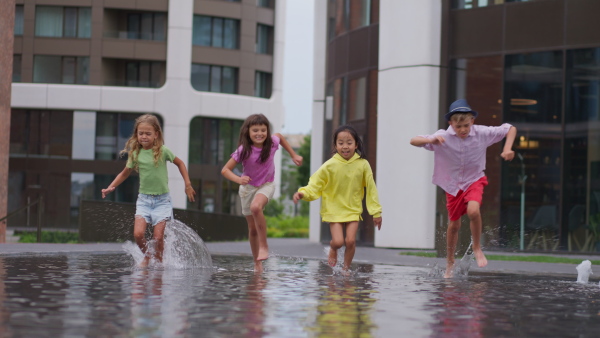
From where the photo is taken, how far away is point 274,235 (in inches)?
1673

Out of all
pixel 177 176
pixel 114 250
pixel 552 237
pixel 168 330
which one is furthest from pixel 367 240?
pixel 177 176

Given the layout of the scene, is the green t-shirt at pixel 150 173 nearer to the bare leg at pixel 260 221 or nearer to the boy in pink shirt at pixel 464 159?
the bare leg at pixel 260 221

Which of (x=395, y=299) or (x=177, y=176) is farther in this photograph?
(x=177, y=176)

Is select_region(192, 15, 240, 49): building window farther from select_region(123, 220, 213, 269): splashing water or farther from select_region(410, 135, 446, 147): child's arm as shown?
select_region(410, 135, 446, 147): child's arm

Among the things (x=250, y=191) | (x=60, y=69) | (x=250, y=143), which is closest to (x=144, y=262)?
(x=250, y=191)

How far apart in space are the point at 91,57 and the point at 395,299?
45763mm

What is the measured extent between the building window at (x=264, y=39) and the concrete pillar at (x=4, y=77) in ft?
113

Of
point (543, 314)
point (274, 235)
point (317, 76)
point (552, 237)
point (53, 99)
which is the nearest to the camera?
point (543, 314)

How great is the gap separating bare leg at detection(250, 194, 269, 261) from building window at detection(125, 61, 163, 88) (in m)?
42.2

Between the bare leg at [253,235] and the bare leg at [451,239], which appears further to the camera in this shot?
the bare leg at [253,235]

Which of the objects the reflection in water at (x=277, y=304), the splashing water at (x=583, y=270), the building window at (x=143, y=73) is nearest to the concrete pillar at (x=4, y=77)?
the reflection in water at (x=277, y=304)

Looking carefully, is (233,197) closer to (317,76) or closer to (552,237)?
(317,76)

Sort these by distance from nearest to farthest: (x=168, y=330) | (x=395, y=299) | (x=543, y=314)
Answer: (x=168, y=330) → (x=543, y=314) → (x=395, y=299)

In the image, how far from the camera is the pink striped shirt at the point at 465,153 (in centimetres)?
1118
